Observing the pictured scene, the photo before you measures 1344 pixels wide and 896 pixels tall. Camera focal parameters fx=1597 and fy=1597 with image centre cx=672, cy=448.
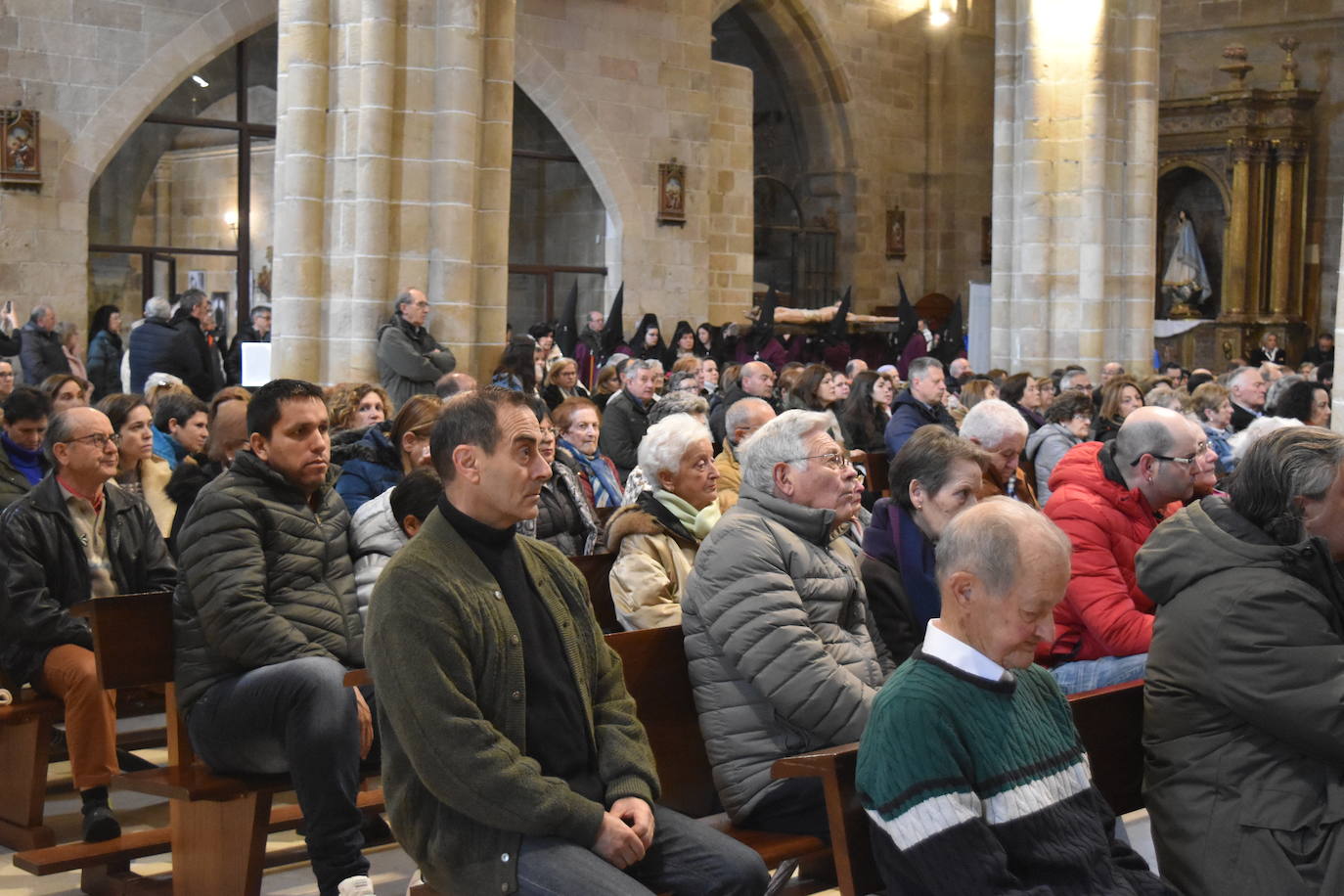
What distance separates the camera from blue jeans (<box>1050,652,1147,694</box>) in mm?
4297

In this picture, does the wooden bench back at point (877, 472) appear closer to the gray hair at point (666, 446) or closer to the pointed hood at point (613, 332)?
the gray hair at point (666, 446)

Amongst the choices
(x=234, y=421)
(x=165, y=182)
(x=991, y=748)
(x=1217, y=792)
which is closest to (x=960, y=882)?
(x=991, y=748)

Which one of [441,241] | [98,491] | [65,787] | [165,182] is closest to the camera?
[98,491]

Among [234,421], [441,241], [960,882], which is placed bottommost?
[960,882]

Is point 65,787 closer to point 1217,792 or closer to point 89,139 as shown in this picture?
point 1217,792

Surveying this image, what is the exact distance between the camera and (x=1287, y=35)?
803 inches

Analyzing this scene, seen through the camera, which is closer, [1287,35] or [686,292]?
[686,292]

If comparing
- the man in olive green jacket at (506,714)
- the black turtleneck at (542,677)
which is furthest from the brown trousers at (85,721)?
the black turtleneck at (542,677)

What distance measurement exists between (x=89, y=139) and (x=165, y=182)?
1423 mm

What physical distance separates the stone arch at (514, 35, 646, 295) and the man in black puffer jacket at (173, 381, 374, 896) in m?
12.1

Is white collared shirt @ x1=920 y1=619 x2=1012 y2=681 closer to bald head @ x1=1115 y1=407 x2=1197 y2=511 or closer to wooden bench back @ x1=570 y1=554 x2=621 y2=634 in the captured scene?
bald head @ x1=1115 y1=407 x2=1197 y2=511

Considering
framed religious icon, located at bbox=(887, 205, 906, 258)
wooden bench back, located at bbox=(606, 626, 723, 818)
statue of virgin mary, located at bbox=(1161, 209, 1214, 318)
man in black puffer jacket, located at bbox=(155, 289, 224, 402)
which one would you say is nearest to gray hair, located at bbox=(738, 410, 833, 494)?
wooden bench back, located at bbox=(606, 626, 723, 818)

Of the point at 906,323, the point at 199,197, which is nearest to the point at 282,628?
the point at 199,197

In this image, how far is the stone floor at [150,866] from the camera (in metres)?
4.48
